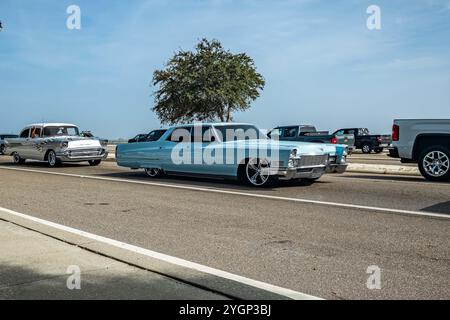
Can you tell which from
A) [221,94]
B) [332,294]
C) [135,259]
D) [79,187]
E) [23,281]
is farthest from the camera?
[221,94]

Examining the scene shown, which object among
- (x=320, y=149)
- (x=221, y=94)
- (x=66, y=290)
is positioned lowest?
(x=66, y=290)

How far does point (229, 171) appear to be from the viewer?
1191cm

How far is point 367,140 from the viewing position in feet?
114

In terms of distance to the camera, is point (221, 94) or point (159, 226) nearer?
point (159, 226)

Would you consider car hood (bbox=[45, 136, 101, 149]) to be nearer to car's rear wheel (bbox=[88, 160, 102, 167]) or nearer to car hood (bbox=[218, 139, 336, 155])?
car's rear wheel (bbox=[88, 160, 102, 167])

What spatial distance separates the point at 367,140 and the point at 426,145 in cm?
2236

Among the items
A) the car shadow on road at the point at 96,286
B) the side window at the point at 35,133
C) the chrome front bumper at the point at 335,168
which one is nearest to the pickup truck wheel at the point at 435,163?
the chrome front bumper at the point at 335,168

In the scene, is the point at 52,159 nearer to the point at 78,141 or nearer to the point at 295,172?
the point at 78,141

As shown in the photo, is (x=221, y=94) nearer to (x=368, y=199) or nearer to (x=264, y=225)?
(x=368, y=199)

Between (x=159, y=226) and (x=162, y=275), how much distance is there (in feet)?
7.93

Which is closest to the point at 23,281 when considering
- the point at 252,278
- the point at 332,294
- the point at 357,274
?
the point at 252,278

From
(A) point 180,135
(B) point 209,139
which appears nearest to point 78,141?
(A) point 180,135

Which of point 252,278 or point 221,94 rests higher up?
point 221,94

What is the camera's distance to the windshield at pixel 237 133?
12328mm
